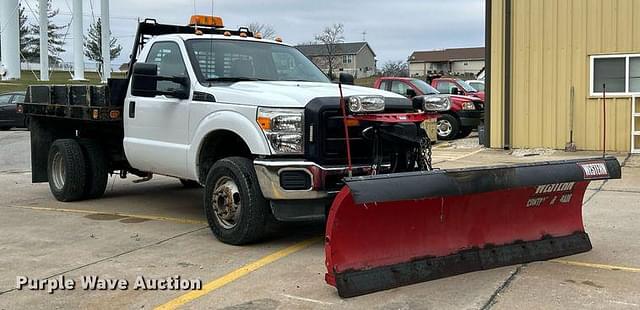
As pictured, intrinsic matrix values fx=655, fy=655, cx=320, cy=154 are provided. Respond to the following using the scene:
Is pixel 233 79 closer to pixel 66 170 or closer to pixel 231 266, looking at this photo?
pixel 231 266

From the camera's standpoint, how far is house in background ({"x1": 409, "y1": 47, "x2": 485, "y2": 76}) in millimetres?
94562

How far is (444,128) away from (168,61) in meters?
12.2

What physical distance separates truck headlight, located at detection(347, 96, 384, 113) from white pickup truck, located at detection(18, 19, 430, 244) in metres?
0.03

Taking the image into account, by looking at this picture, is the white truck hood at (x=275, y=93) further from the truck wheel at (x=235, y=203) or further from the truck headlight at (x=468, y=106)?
the truck headlight at (x=468, y=106)

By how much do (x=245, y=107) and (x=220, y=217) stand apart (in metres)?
1.15

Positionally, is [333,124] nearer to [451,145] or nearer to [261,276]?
[261,276]

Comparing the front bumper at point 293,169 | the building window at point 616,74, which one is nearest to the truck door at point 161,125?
the front bumper at point 293,169

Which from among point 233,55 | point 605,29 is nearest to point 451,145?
point 605,29

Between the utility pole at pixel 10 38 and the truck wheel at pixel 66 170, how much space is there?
5253 cm

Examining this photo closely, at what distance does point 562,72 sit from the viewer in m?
14.7

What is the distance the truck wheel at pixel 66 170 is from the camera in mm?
8898

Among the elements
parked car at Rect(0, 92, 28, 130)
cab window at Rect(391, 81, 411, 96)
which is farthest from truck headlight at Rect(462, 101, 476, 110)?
parked car at Rect(0, 92, 28, 130)

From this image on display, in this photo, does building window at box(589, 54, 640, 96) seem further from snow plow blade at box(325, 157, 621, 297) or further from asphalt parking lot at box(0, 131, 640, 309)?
snow plow blade at box(325, 157, 621, 297)

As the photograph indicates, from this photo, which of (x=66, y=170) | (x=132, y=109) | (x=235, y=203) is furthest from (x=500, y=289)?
(x=66, y=170)
